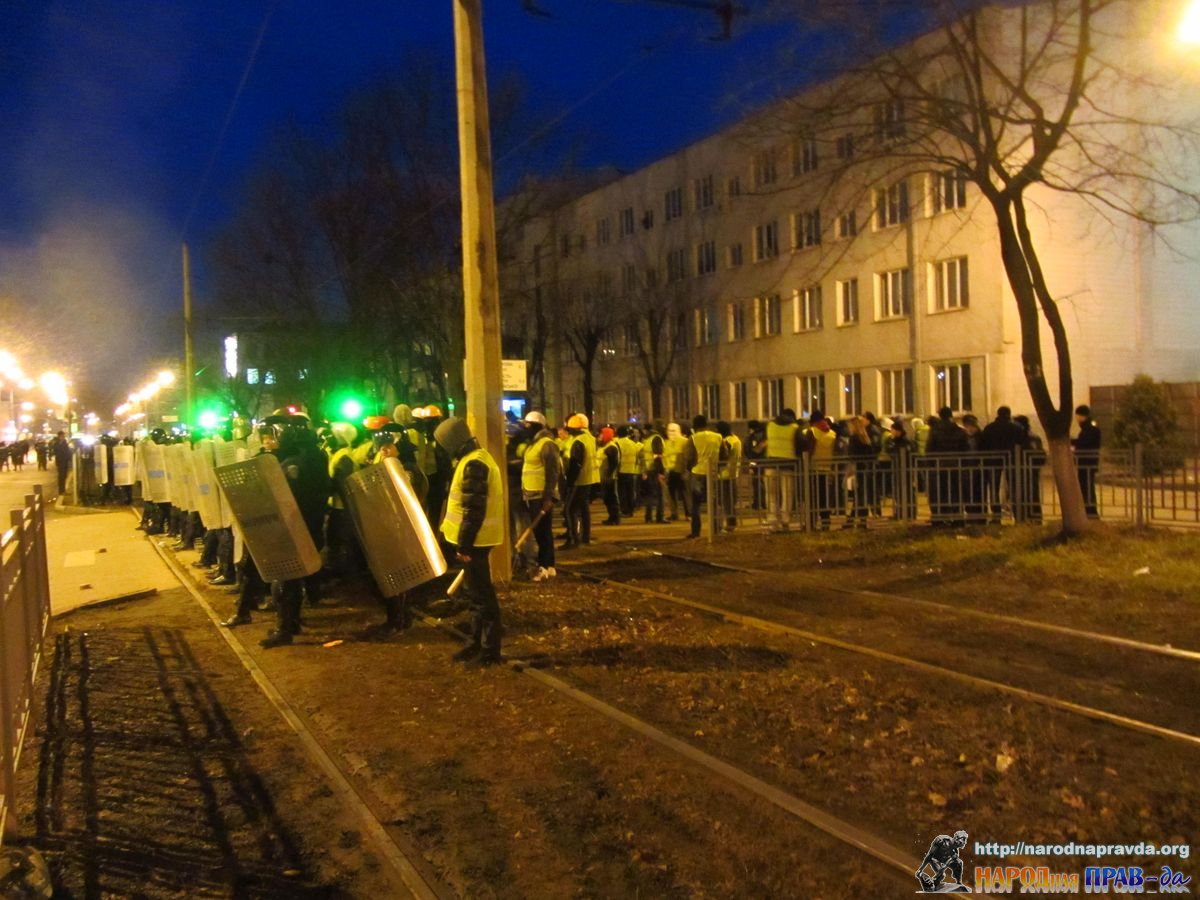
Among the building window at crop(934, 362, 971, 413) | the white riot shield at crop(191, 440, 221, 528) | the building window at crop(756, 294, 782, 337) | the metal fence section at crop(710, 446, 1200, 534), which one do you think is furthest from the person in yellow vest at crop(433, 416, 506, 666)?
the building window at crop(756, 294, 782, 337)

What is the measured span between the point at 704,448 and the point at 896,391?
20.4 meters

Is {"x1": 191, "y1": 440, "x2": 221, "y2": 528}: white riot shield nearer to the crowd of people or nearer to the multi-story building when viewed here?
the crowd of people

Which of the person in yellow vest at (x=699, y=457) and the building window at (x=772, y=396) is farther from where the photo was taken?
the building window at (x=772, y=396)

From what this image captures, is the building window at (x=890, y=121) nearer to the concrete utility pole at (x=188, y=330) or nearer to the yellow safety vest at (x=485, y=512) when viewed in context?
the yellow safety vest at (x=485, y=512)

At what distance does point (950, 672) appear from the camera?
7.45 m

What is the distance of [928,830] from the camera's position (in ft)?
15.4

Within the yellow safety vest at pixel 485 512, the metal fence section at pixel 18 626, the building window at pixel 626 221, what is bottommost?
the metal fence section at pixel 18 626

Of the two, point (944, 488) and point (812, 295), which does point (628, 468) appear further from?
point (812, 295)

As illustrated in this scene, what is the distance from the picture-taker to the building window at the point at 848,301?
1405 inches

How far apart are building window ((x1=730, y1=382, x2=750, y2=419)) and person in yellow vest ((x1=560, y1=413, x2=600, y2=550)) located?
26.9m

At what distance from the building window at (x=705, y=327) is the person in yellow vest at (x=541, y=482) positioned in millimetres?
30794

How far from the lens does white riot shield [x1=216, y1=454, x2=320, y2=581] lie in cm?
902

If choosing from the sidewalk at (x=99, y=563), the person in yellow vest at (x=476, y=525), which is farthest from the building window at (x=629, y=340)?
the person in yellow vest at (x=476, y=525)

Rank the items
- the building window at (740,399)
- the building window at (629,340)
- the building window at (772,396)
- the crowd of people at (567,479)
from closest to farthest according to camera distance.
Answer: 1. the crowd of people at (567,479)
2. the building window at (772,396)
3. the building window at (740,399)
4. the building window at (629,340)
